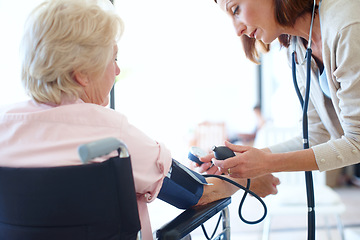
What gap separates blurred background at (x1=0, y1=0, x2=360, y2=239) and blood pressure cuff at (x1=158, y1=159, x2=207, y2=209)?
7.72 feet

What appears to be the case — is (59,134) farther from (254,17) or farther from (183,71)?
(183,71)

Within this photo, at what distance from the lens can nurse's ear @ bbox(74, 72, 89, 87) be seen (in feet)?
2.79

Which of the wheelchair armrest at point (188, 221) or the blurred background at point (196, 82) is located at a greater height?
the wheelchair armrest at point (188, 221)

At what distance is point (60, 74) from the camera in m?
0.82

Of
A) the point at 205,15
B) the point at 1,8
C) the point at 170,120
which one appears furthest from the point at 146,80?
the point at 1,8

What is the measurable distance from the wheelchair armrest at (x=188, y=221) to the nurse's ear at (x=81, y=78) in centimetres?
40

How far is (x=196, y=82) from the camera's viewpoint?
501cm

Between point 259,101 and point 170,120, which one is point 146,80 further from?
point 259,101

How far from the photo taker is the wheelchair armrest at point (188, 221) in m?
0.81

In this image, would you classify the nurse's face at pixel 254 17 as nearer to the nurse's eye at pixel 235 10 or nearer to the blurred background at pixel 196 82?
the nurse's eye at pixel 235 10


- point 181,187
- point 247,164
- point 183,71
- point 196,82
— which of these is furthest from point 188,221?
point 196,82

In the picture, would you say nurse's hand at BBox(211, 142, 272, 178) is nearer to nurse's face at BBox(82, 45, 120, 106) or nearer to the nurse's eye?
nurse's face at BBox(82, 45, 120, 106)

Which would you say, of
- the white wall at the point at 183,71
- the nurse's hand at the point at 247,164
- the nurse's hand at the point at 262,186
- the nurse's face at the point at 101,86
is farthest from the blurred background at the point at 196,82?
the nurse's face at the point at 101,86

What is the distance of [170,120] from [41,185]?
3942 mm
